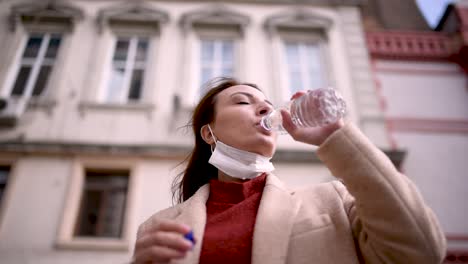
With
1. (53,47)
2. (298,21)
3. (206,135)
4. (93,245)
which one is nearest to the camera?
(206,135)

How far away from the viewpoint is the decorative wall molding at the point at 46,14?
8195 mm

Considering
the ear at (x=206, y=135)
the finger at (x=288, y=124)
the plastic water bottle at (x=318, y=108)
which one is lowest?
the finger at (x=288, y=124)

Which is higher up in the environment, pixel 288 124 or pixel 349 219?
pixel 288 124

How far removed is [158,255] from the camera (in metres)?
1.12

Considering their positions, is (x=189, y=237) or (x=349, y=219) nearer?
(x=189, y=237)

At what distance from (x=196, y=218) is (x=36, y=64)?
7793 millimetres

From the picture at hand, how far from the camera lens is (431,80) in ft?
25.8

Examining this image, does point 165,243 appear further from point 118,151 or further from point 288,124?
point 118,151

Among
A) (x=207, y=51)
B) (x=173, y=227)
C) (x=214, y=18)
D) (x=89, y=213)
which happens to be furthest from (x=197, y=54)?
(x=173, y=227)

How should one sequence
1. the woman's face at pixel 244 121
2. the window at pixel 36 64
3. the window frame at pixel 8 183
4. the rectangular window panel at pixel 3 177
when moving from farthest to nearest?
the window at pixel 36 64, the rectangular window panel at pixel 3 177, the window frame at pixel 8 183, the woman's face at pixel 244 121

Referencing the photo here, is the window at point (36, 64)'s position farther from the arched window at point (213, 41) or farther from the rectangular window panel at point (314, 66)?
the rectangular window panel at point (314, 66)

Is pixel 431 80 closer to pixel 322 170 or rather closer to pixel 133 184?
pixel 322 170

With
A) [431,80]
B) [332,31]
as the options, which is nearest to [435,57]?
[431,80]

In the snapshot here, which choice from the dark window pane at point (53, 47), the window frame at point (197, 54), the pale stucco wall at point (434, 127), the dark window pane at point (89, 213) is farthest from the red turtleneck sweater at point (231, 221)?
the dark window pane at point (53, 47)
